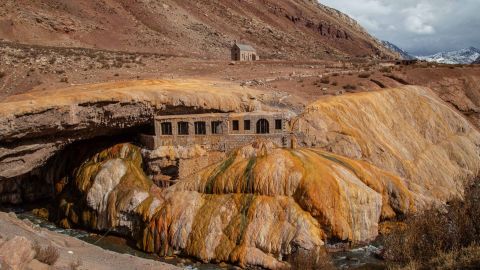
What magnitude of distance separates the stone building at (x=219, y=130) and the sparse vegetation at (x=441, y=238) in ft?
42.3

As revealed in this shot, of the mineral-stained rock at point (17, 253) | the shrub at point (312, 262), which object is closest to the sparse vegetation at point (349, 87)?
the shrub at point (312, 262)

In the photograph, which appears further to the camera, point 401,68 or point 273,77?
point 401,68

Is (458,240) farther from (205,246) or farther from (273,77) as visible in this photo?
(273,77)

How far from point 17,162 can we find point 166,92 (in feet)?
35.8

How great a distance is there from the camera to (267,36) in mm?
108125

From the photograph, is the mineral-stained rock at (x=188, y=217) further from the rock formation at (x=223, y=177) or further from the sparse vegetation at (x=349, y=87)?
the sparse vegetation at (x=349, y=87)

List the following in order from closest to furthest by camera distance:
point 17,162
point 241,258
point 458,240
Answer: point 458,240 < point 241,258 < point 17,162

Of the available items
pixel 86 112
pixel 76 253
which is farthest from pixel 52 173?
pixel 76 253

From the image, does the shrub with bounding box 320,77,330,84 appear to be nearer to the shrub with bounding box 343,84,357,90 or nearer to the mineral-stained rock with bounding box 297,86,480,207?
the shrub with bounding box 343,84,357,90

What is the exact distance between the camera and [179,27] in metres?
91.3

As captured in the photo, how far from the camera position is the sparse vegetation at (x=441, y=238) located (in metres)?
17.0

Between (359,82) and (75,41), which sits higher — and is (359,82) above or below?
below

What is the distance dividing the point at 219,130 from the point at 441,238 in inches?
670

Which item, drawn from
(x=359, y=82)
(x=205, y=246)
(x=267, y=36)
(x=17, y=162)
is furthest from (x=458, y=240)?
(x=267, y=36)
